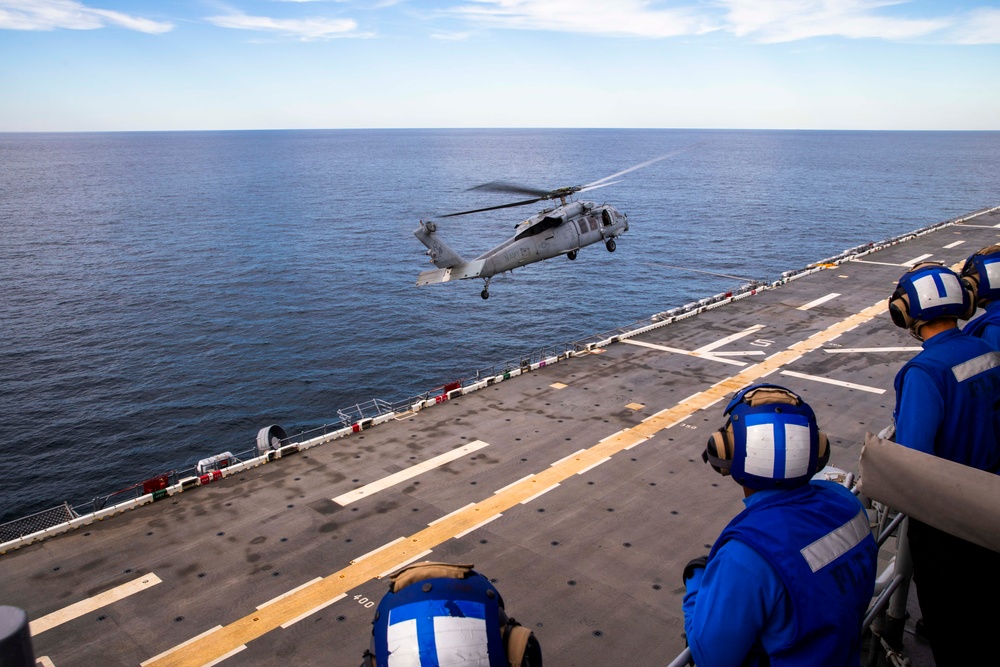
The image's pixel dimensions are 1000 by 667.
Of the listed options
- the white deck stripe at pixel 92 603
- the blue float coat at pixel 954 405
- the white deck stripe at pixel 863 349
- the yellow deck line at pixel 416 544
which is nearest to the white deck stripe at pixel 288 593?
the yellow deck line at pixel 416 544

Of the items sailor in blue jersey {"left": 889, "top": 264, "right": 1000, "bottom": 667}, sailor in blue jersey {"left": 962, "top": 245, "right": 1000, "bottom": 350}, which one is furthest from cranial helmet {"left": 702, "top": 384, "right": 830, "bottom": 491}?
sailor in blue jersey {"left": 962, "top": 245, "right": 1000, "bottom": 350}

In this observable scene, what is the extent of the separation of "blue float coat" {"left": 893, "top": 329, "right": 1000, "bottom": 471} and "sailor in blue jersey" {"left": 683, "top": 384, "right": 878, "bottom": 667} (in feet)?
7.68

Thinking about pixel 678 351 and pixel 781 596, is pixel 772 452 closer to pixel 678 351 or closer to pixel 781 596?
pixel 781 596

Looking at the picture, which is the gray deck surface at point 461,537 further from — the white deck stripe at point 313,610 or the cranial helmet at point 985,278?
the cranial helmet at point 985,278

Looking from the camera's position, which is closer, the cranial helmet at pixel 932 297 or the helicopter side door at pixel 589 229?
the cranial helmet at pixel 932 297

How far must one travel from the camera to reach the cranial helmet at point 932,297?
249 inches

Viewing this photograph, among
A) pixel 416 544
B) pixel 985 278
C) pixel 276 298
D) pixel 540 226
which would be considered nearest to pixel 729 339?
pixel 540 226

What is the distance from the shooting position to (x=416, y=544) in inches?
783

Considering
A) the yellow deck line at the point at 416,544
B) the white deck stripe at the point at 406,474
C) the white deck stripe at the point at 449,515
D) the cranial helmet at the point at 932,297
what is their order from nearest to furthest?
the cranial helmet at the point at 932,297 < the yellow deck line at the point at 416,544 < the white deck stripe at the point at 449,515 < the white deck stripe at the point at 406,474

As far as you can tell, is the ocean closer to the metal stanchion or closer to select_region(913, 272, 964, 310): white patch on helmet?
the metal stanchion

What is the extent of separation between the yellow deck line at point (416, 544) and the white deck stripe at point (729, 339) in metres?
5.02

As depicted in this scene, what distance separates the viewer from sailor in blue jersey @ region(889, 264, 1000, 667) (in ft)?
14.1

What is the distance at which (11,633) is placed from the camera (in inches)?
Answer: 104

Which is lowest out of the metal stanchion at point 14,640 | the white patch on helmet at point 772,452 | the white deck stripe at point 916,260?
the white deck stripe at point 916,260
